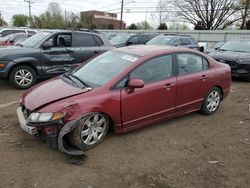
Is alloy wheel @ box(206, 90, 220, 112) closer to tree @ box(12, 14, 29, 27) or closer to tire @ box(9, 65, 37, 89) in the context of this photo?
tire @ box(9, 65, 37, 89)

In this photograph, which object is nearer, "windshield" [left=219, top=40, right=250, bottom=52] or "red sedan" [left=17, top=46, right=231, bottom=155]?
"red sedan" [left=17, top=46, right=231, bottom=155]

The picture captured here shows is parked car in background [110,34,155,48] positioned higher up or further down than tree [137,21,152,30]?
further down

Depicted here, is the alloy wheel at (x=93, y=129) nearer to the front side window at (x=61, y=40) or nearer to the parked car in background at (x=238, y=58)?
the front side window at (x=61, y=40)

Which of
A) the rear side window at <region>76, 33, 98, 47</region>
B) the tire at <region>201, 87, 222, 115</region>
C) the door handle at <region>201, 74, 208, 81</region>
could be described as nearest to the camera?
the door handle at <region>201, 74, 208, 81</region>

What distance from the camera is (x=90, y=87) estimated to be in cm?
402

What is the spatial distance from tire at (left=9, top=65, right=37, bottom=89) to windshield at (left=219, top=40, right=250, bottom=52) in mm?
7738

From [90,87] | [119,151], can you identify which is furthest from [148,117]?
[90,87]

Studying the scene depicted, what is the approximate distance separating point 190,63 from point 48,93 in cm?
278

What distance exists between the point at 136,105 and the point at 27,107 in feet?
5.48

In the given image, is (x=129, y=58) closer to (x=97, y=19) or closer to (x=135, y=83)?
(x=135, y=83)

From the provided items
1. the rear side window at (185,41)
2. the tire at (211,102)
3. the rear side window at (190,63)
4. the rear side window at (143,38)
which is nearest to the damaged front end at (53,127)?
the rear side window at (190,63)

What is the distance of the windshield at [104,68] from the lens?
166 inches

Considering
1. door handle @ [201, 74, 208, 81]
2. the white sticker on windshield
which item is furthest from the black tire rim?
door handle @ [201, 74, 208, 81]

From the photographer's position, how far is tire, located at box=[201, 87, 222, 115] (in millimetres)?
5493
